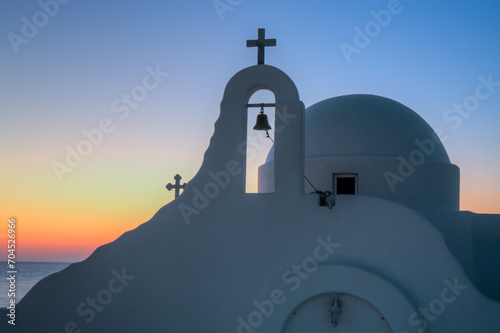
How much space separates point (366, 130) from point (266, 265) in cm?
468

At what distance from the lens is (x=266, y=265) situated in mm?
9672

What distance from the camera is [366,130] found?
12812 millimetres

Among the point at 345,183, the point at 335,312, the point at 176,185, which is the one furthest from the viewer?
the point at 176,185

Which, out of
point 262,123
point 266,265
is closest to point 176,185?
point 262,123

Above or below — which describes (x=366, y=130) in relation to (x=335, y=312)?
above

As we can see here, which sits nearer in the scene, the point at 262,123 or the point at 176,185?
the point at 262,123

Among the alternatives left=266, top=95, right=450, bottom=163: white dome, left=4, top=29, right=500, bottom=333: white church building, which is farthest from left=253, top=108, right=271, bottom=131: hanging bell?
left=266, top=95, right=450, bottom=163: white dome

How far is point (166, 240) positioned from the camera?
33.2 feet

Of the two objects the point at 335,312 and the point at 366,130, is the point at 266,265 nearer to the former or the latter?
the point at 335,312

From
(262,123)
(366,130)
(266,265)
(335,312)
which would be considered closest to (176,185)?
(262,123)

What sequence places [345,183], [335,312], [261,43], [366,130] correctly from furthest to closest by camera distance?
Result: [366,130] < [345,183] < [261,43] < [335,312]

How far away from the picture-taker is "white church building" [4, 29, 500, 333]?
29.7 ft

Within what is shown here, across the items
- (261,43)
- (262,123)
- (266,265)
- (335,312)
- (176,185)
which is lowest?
(335,312)

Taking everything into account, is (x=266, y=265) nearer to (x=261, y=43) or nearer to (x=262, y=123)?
(x=262, y=123)
